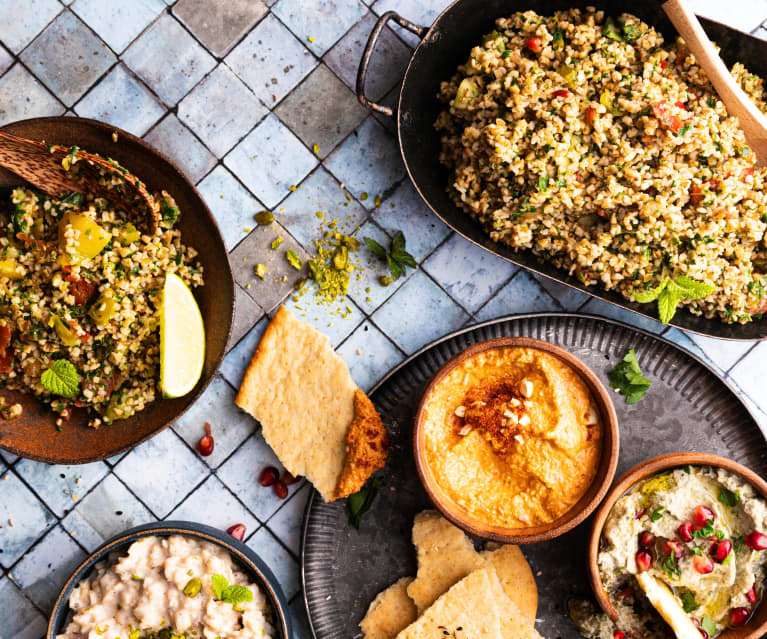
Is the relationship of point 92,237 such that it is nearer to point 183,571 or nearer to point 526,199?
point 183,571

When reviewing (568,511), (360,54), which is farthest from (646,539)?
(360,54)

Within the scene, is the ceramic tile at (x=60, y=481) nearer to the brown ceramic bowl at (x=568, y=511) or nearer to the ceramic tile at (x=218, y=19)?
the brown ceramic bowl at (x=568, y=511)

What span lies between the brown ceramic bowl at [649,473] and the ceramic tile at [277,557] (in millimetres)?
1185

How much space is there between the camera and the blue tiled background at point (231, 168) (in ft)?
8.43

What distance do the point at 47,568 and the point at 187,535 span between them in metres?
0.73


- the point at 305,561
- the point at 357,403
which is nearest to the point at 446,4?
the point at 357,403

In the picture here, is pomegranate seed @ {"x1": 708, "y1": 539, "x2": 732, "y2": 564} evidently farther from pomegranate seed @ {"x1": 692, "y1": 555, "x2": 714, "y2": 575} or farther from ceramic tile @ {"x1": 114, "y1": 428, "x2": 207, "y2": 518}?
ceramic tile @ {"x1": 114, "y1": 428, "x2": 207, "y2": 518}

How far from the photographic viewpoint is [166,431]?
2.59 meters

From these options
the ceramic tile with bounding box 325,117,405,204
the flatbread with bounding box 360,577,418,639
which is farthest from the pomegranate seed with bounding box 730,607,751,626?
the ceramic tile with bounding box 325,117,405,204

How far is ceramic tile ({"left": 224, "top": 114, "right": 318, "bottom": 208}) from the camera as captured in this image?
2.59 metres

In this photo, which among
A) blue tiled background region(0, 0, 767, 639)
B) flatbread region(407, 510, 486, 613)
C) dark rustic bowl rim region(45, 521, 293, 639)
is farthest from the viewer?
blue tiled background region(0, 0, 767, 639)

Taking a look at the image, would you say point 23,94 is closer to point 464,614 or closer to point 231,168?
point 231,168

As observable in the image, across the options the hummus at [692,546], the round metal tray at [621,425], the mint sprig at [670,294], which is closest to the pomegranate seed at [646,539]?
the hummus at [692,546]

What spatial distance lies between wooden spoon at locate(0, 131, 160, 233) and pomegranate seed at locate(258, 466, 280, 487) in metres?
1.06
